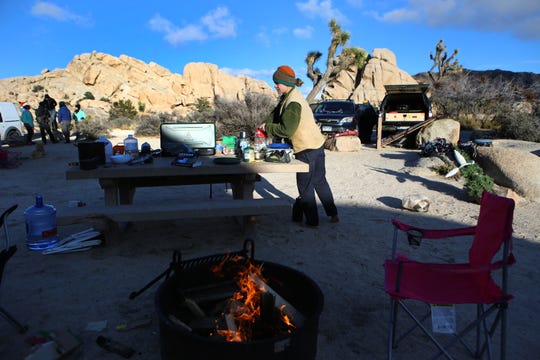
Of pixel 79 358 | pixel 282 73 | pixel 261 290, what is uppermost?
pixel 282 73

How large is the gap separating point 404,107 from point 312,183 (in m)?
10.6

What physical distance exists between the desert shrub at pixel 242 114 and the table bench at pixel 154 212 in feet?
33.1

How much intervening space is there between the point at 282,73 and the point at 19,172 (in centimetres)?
738

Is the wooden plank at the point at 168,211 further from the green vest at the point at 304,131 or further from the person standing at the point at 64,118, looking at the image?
the person standing at the point at 64,118

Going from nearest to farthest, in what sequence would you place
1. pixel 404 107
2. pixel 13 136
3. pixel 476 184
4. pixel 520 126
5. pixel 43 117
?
pixel 476 184 → pixel 520 126 → pixel 13 136 → pixel 404 107 → pixel 43 117

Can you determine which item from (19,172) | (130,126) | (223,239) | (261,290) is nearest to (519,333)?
(261,290)

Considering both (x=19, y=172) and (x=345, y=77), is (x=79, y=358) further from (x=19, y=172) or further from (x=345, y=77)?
(x=345, y=77)

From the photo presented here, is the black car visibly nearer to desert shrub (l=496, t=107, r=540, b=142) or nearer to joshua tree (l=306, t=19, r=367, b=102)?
desert shrub (l=496, t=107, r=540, b=142)

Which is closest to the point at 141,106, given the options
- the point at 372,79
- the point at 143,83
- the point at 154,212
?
the point at 143,83

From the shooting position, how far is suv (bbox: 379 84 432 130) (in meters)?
12.6

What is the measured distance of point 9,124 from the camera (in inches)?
528

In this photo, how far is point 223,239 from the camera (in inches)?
171

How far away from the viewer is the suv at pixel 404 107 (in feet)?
41.2

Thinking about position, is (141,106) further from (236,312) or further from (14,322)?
(236,312)
